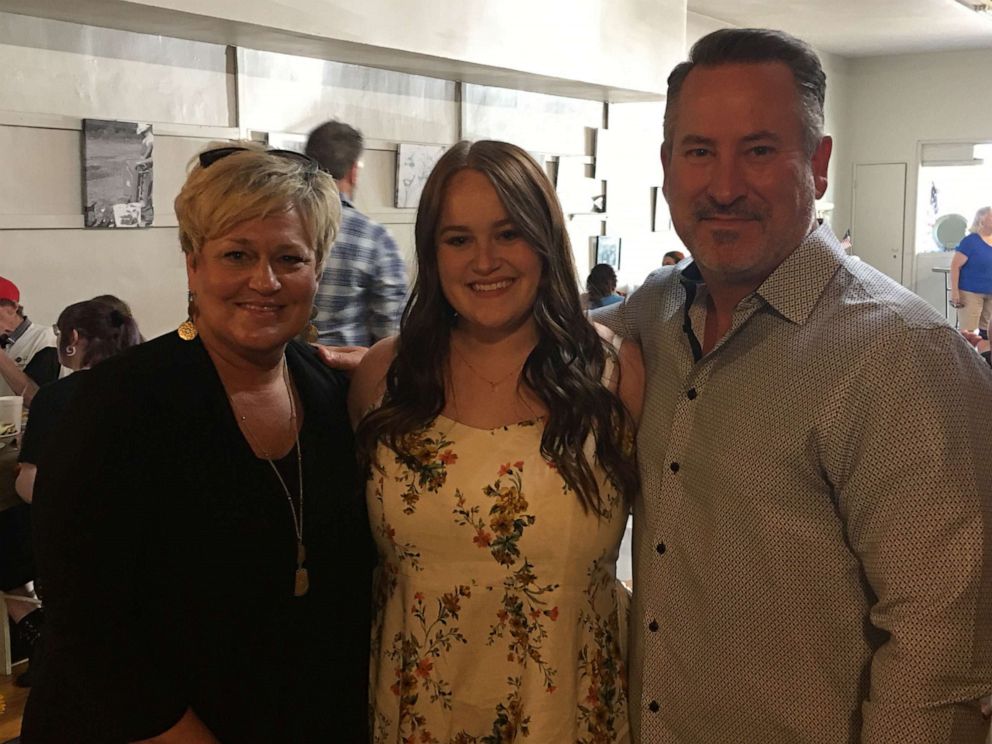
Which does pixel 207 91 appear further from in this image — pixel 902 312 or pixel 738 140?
pixel 902 312

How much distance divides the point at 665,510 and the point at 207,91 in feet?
11.8

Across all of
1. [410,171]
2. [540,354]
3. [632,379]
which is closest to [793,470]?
[632,379]

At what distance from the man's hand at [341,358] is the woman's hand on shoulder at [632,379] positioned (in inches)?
20.0

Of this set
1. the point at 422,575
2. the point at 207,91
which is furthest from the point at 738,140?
the point at 207,91

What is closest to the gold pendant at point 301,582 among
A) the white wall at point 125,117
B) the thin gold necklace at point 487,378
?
the thin gold necklace at point 487,378

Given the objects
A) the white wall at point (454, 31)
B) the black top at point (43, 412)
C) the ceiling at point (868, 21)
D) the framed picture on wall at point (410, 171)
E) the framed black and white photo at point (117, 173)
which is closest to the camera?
the black top at point (43, 412)

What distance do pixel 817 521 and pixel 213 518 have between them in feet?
2.85

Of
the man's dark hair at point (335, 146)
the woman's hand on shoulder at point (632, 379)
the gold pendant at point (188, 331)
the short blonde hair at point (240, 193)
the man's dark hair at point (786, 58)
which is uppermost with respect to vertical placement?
the man's dark hair at point (335, 146)

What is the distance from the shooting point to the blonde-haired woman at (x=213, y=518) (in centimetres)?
132

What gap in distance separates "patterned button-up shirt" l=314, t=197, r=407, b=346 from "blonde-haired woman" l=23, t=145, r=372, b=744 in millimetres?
1926

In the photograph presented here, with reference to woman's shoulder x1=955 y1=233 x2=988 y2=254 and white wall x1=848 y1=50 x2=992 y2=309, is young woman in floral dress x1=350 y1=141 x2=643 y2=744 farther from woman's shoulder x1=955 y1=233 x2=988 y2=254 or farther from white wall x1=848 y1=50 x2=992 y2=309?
white wall x1=848 y1=50 x2=992 y2=309

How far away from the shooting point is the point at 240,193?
1.40 m

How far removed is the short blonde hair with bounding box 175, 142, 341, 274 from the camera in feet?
4.58

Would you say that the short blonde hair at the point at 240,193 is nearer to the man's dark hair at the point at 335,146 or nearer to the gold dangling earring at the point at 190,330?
the gold dangling earring at the point at 190,330
